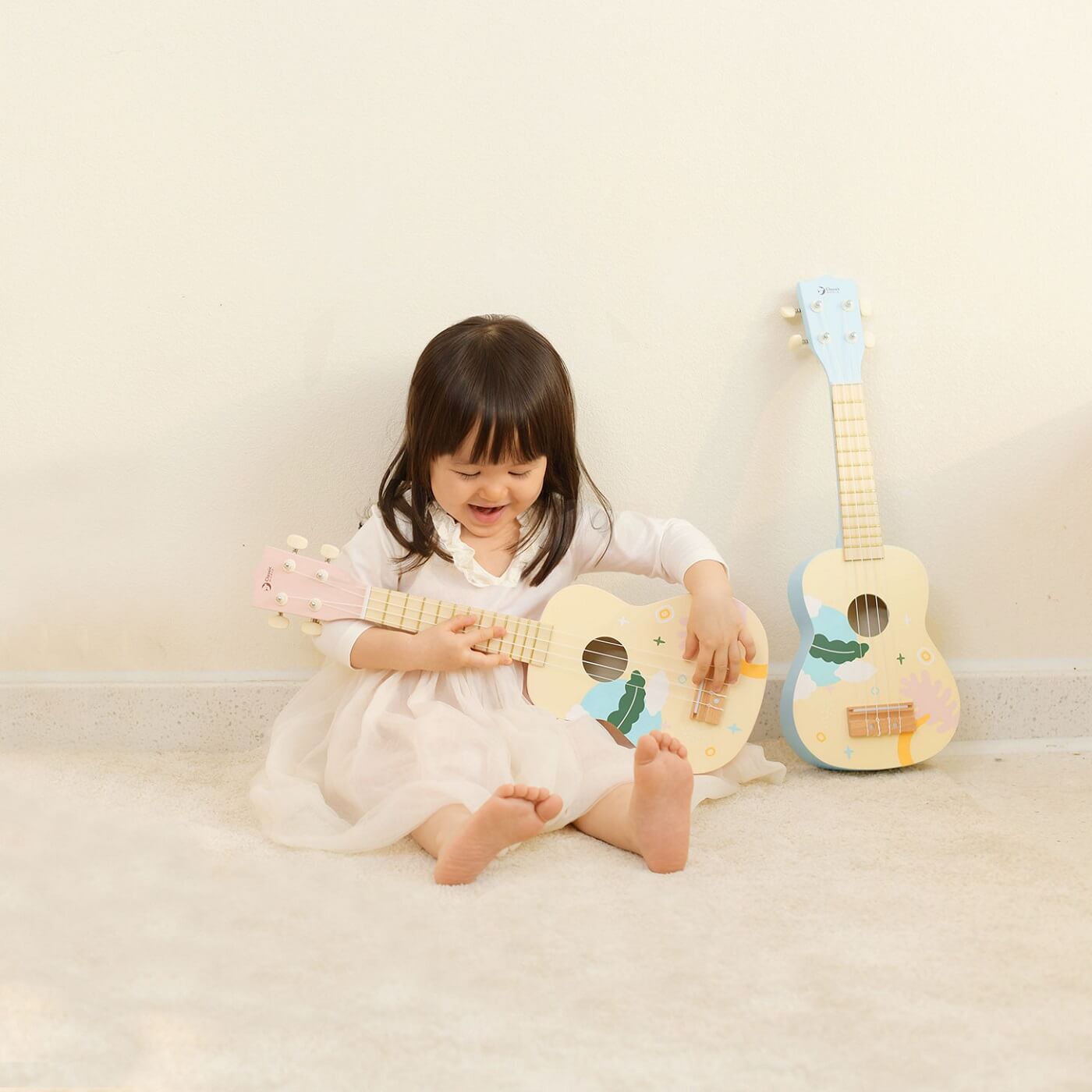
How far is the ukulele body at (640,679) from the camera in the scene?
1308mm

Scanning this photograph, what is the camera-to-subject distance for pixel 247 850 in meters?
1.13

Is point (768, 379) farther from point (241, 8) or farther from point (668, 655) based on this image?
point (241, 8)

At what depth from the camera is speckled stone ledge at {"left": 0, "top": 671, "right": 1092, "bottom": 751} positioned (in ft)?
5.08

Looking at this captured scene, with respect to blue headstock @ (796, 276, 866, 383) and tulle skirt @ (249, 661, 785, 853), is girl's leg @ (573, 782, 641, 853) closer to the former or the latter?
tulle skirt @ (249, 661, 785, 853)

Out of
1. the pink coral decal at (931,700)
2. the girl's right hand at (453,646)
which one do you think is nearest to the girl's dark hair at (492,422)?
the girl's right hand at (453,646)

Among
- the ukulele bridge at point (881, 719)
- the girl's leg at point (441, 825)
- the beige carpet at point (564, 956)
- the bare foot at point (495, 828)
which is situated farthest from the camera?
the ukulele bridge at point (881, 719)

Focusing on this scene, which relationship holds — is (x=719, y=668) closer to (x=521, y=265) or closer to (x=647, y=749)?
(x=647, y=749)

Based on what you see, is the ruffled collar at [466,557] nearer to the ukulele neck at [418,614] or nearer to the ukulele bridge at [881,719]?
the ukulele neck at [418,614]

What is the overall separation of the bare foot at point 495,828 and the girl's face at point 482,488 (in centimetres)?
43

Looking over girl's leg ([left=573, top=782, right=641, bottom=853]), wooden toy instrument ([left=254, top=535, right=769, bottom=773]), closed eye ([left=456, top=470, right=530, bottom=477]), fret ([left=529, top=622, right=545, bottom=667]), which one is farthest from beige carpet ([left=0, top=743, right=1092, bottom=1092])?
closed eye ([left=456, top=470, right=530, bottom=477])

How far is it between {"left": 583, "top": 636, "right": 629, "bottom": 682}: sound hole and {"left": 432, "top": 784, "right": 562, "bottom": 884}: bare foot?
0.36m

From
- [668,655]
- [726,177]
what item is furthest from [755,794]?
[726,177]

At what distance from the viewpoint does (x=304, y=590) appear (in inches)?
50.6

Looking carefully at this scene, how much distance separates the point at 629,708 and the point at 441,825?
33cm
